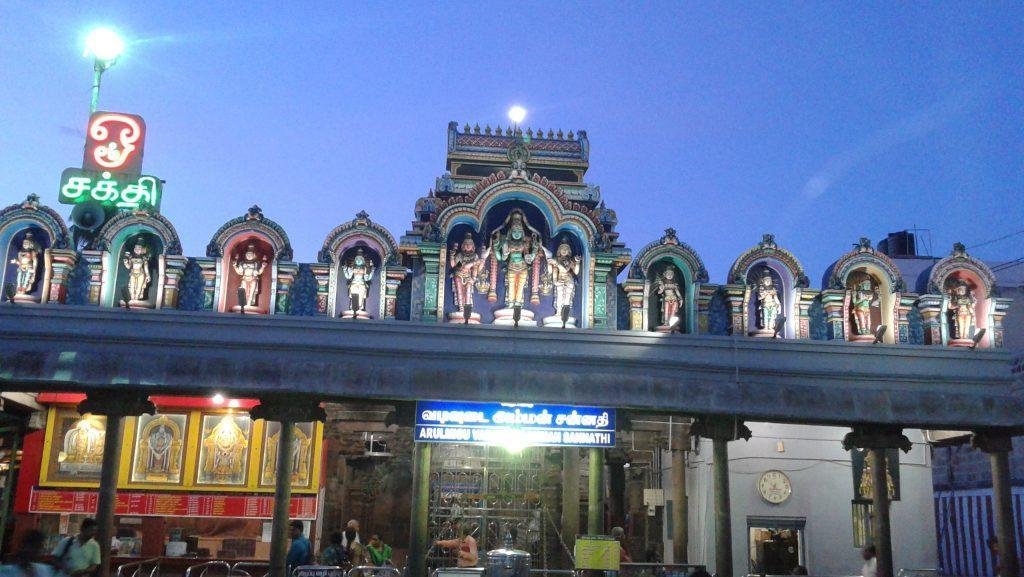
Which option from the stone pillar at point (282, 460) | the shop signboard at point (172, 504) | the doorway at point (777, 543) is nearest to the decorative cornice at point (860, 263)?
the doorway at point (777, 543)

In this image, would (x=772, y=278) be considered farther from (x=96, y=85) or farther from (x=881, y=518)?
(x=96, y=85)

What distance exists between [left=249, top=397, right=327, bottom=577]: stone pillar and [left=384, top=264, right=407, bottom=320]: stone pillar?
229 centimetres

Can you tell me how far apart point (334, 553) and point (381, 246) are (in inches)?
216

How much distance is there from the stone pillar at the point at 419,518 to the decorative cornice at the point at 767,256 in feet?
22.0

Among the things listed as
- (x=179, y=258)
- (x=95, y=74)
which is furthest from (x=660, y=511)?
(x=95, y=74)

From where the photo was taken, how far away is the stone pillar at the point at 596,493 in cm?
1516

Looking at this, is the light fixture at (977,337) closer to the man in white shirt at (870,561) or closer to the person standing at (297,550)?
the man in white shirt at (870,561)

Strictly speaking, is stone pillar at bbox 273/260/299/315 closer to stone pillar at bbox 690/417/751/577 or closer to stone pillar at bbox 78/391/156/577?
stone pillar at bbox 78/391/156/577

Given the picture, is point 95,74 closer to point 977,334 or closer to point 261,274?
point 261,274

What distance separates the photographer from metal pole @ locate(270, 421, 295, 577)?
46.1ft

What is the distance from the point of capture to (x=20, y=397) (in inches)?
674

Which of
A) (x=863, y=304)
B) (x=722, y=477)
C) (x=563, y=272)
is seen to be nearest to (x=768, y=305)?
(x=863, y=304)

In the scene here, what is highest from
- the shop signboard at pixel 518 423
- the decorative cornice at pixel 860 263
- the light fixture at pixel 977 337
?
the decorative cornice at pixel 860 263

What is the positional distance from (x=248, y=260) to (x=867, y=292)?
11.7m
